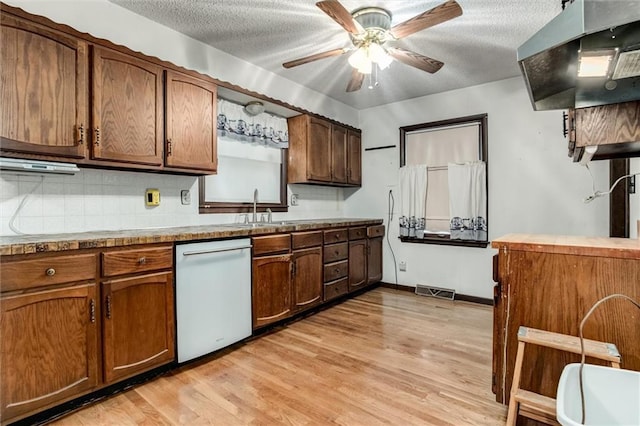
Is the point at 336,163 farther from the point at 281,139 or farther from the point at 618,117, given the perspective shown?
the point at 618,117

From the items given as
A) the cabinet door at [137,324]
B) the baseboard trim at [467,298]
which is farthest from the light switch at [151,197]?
the baseboard trim at [467,298]

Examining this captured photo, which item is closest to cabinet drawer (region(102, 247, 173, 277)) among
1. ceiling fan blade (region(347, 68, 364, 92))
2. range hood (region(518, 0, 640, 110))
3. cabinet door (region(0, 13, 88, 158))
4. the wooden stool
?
cabinet door (region(0, 13, 88, 158))

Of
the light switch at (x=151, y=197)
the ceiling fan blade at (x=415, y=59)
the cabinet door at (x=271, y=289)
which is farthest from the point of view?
the cabinet door at (x=271, y=289)

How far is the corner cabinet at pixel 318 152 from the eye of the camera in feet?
12.3

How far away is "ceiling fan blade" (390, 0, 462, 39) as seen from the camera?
1729 mm

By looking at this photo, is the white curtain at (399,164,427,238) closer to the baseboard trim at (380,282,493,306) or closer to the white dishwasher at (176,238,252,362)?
the baseboard trim at (380,282,493,306)

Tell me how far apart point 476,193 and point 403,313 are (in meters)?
1.63

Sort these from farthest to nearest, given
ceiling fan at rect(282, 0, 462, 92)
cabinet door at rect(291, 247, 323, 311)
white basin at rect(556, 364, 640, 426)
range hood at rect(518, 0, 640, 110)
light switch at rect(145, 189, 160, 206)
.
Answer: cabinet door at rect(291, 247, 323, 311)
light switch at rect(145, 189, 160, 206)
ceiling fan at rect(282, 0, 462, 92)
white basin at rect(556, 364, 640, 426)
range hood at rect(518, 0, 640, 110)

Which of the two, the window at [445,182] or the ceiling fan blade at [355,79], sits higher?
the ceiling fan blade at [355,79]

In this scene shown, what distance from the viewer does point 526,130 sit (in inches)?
138

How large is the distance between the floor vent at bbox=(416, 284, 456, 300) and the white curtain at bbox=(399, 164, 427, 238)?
66 centimetres

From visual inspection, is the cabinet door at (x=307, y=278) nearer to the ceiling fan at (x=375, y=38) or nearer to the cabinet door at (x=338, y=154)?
the cabinet door at (x=338, y=154)

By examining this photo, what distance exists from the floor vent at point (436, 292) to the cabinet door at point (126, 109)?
10.8ft

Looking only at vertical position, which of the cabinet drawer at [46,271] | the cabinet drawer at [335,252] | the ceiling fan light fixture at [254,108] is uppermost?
the ceiling fan light fixture at [254,108]
